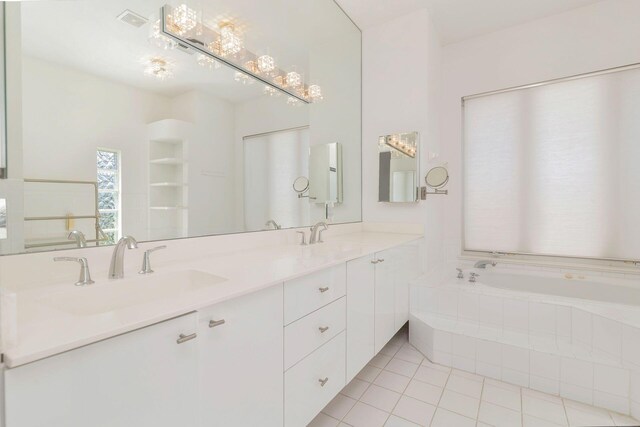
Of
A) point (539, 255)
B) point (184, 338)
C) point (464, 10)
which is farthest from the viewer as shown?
point (539, 255)

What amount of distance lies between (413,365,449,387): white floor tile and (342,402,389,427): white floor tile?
442 mm

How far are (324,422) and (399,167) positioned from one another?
79.4 inches

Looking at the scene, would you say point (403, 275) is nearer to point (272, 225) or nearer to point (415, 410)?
point (415, 410)

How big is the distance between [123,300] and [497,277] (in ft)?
9.80

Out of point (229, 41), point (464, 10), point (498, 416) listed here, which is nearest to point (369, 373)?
point (498, 416)

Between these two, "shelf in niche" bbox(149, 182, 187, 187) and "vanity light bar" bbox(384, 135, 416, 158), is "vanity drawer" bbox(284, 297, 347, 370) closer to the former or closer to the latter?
"shelf in niche" bbox(149, 182, 187, 187)

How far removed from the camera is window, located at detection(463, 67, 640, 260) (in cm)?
246

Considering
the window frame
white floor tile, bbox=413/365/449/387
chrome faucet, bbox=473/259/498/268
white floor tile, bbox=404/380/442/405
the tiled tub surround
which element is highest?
the window frame

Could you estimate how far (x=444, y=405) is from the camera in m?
1.59

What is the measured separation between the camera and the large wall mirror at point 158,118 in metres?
0.96

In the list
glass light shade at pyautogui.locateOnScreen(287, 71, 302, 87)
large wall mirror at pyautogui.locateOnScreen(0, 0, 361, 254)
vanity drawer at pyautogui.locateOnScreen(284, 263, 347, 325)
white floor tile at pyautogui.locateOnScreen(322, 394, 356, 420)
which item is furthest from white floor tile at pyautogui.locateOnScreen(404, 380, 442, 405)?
glass light shade at pyautogui.locateOnScreen(287, 71, 302, 87)

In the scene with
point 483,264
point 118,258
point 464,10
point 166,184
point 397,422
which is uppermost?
point 464,10

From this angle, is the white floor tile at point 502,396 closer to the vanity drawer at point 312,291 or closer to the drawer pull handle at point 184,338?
the vanity drawer at point 312,291

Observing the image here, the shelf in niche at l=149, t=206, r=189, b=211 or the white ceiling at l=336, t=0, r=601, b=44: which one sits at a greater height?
the white ceiling at l=336, t=0, r=601, b=44
